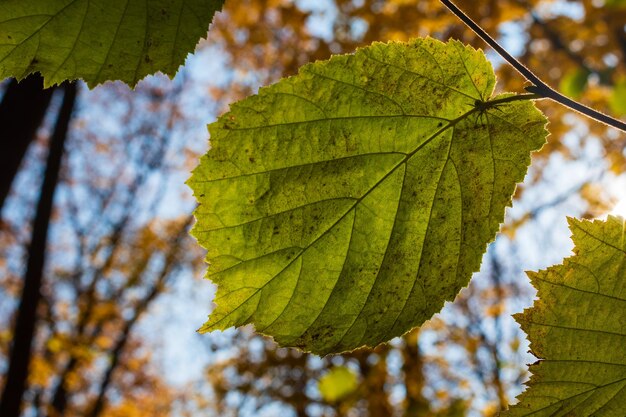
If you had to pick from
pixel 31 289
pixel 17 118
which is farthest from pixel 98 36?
pixel 31 289

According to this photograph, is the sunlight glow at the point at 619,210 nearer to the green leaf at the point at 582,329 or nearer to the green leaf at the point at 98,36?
the green leaf at the point at 582,329

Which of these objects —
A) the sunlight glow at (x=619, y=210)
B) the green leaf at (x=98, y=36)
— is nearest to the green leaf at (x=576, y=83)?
the sunlight glow at (x=619, y=210)

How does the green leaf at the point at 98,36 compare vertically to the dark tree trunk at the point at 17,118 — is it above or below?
below

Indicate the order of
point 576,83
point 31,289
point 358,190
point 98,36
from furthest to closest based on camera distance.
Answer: point 31,289 < point 576,83 < point 358,190 < point 98,36

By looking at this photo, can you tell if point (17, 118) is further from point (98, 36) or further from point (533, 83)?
point (533, 83)

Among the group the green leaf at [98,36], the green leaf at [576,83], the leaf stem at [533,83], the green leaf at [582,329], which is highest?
the green leaf at [576,83]

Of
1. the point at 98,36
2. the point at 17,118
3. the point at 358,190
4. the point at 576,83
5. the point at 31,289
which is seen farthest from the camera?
the point at 31,289
